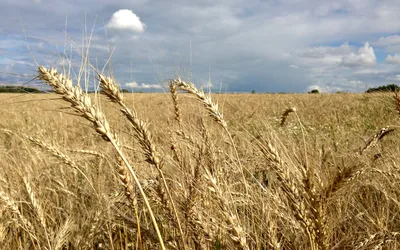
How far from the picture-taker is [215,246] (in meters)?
1.50

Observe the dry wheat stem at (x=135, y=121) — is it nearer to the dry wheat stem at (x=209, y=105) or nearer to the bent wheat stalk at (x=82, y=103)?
the bent wheat stalk at (x=82, y=103)

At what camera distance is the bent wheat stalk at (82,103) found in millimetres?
1001

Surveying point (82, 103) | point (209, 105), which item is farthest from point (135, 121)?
point (209, 105)

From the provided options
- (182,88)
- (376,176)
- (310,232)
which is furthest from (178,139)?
(376,176)

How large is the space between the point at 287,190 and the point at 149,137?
0.56 metres

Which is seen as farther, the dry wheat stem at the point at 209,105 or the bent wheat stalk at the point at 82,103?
the dry wheat stem at the point at 209,105

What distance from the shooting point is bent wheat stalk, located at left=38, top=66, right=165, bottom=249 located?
1.00 m

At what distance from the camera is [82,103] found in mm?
1046

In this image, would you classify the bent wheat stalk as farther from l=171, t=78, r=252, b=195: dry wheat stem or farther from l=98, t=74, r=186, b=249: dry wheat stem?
l=171, t=78, r=252, b=195: dry wheat stem

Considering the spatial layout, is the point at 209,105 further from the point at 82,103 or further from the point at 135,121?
the point at 82,103

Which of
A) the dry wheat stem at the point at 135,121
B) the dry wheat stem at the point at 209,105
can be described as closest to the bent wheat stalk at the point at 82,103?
the dry wheat stem at the point at 135,121

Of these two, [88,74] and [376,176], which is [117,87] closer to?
[88,74]

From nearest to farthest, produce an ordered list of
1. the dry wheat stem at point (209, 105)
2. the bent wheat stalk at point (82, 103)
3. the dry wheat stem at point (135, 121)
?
the bent wheat stalk at point (82, 103)
the dry wheat stem at point (135, 121)
the dry wheat stem at point (209, 105)

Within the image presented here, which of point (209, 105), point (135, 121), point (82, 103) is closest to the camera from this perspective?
point (82, 103)
